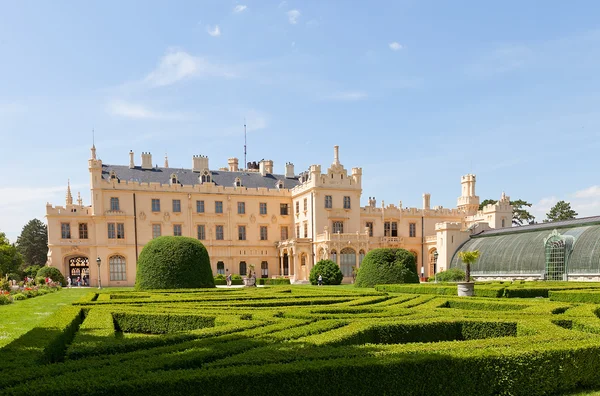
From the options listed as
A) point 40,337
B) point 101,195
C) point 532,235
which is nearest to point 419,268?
point 532,235

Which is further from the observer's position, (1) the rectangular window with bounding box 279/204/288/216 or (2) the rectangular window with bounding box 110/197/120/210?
(1) the rectangular window with bounding box 279/204/288/216

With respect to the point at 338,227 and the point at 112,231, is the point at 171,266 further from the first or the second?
the point at 338,227

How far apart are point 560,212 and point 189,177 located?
5826 centimetres

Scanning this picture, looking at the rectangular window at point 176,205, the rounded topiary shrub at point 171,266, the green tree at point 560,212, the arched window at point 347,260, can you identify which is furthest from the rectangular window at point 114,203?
the green tree at point 560,212

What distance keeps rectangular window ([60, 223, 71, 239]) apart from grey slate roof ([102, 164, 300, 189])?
615 cm

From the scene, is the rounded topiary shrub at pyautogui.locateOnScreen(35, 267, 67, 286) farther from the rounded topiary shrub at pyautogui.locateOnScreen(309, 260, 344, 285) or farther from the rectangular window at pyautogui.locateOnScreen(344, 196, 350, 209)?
the rectangular window at pyautogui.locateOnScreen(344, 196, 350, 209)

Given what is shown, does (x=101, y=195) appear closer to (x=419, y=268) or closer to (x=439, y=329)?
(x=419, y=268)

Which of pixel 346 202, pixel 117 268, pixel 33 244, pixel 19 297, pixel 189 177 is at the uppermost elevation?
pixel 189 177

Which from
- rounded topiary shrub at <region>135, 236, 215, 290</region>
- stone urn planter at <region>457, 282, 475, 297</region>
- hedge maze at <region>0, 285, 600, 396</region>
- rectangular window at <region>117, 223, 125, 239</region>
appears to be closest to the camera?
hedge maze at <region>0, 285, 600, 396</region>

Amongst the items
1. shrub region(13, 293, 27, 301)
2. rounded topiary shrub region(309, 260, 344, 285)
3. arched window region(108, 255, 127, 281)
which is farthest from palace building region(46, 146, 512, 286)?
shrub region(13, 293, 27, 301)

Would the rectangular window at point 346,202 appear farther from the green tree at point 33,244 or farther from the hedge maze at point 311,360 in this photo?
the green tree at point 33,244

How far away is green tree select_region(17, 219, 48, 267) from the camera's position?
78438mm

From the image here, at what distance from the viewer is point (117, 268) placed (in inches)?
1930

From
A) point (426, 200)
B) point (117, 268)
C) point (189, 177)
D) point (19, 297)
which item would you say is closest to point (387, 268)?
point (19, 297)
